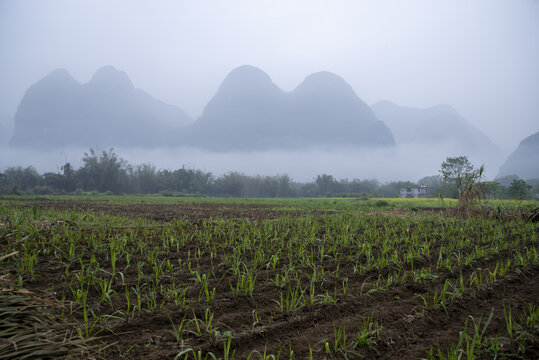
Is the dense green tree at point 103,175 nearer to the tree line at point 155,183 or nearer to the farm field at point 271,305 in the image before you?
the tree line at point 155,183

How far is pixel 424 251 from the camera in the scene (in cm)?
A: 470

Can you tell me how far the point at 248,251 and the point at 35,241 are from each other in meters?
3.57

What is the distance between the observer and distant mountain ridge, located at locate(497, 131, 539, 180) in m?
154

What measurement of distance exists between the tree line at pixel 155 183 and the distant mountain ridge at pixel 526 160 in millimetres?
141184

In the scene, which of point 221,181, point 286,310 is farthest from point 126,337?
point 221,181

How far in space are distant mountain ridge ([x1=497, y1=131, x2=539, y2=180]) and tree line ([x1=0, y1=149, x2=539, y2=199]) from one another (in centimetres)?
14118

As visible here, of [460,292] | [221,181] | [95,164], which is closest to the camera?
[460,292]

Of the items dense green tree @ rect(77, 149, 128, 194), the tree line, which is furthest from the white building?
dense green tree @ rect(77, 149, 128, 194)

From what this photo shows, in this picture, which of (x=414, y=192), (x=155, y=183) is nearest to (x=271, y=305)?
(x=414, y=192)

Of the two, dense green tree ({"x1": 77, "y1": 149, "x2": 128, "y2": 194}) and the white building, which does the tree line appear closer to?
dense green tree ({"x1": 77, "y1": 149, "x2": 128, "y2": 194})

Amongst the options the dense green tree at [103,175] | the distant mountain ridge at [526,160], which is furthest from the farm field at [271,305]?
the distant mountain ridge at [526,160]

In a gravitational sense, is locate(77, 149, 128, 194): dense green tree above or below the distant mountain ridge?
below

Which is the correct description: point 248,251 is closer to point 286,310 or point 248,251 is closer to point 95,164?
point 286,310

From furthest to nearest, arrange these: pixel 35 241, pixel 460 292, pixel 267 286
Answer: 1. pixel 35 241
2. pixel 267 286
3. pixel 460 292
